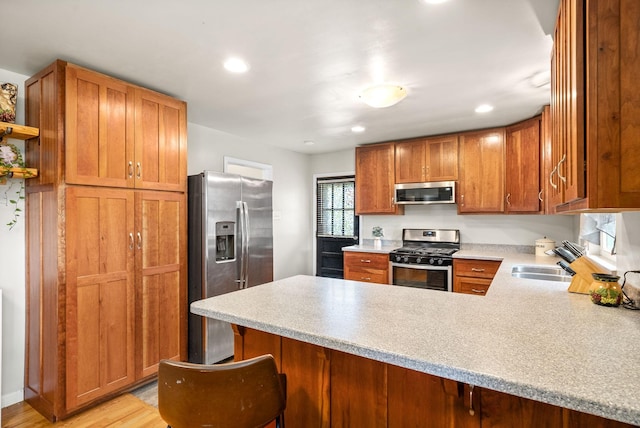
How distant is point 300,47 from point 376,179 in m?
2.65

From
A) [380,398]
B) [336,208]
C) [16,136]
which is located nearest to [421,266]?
[336,208]

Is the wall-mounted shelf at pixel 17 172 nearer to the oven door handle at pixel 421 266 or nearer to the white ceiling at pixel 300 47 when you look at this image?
the white ceiling at pixel 300 47

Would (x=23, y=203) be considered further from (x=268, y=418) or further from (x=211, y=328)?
(x=268, y=418)

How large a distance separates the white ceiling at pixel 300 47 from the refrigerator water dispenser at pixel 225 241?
1.12 m

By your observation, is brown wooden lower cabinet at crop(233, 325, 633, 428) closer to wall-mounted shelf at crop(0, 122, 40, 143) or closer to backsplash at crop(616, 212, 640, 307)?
backsplash at crop(616, 212, 640, 307)

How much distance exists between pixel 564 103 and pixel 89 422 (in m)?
3.15

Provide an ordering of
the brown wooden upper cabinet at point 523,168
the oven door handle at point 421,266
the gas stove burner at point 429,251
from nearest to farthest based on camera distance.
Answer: the brown wooden upper cabinet at point 523,168
the oven door handle at point 421,266
the gas stove burner at point 429,251

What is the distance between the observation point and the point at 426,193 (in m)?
4.04

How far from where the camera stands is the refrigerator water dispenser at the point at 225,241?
2.96 metres

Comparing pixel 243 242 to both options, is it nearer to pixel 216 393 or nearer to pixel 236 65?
pixel 236 65

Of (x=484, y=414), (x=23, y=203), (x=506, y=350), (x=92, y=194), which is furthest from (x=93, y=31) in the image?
(x=484, y=414)

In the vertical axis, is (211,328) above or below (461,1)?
below

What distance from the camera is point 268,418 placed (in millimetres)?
1118

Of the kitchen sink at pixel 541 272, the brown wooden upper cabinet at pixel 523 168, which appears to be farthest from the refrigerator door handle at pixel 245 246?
the brown wooden upper cabinet at pixel 523 168
